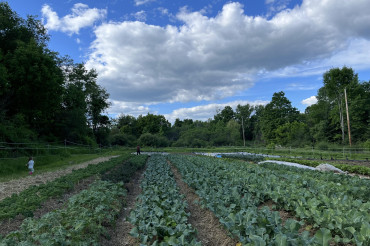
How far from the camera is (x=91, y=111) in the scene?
4838 cm

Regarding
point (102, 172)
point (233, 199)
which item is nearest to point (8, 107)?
point (102, 172)

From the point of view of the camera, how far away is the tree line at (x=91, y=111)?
1788 cm

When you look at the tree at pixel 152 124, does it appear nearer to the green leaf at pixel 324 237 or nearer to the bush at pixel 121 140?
the bush at pixel 121 140

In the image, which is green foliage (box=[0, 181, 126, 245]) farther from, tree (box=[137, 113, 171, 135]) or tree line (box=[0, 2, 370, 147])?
tree (box=[137, 113, 171, 135])

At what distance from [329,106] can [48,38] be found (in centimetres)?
4668

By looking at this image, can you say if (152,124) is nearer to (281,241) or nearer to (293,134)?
(293,134)

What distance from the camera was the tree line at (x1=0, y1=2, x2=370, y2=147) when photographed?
17.9 metres

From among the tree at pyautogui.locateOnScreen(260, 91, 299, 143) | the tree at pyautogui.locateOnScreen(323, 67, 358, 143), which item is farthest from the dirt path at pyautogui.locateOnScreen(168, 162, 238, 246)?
the tree at pyautogui.locateOnScreen(260, 91, 299, 143)

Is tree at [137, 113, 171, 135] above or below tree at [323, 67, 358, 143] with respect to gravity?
below

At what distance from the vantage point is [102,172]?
41.3 feet

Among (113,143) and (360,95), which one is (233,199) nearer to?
(360,95)

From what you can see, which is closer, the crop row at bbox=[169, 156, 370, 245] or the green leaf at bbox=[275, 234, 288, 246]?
the green leaf at bbox=[275, 234, 288, 246]

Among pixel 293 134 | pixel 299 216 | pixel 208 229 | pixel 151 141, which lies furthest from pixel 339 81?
pixel 208 229

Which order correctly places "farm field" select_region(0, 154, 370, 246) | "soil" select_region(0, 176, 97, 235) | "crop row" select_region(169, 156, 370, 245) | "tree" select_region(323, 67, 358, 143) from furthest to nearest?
"tree" select_region(323, 67, 358, 143) < "soil" select_region(0, 176, 97, 235) < "farm field" select_region(0, 154, 370, 246) < "crop row" select_region(169, 156, 370, 245)
